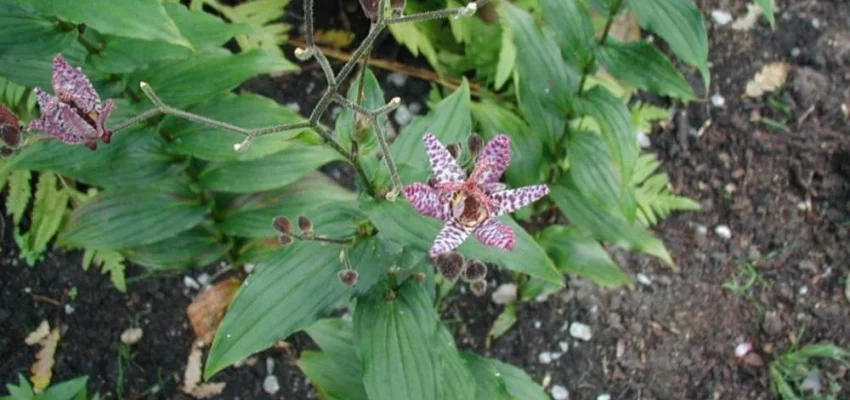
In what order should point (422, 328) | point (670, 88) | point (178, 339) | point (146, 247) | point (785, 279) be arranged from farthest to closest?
point (785, 279) → point (178, 339) → point (146, 247) → point (670, 88) → point (422, 328)

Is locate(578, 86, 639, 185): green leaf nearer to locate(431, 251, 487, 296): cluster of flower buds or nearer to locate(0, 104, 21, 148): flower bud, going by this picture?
locate(431, 251, 487, 296): cluster of flower buds

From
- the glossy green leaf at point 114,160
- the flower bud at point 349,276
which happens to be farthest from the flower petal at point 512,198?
the glossy green leaf at point 114,160

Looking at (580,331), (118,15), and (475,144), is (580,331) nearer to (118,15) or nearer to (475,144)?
(475,144)

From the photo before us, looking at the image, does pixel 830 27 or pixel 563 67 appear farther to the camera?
pixel 830 27

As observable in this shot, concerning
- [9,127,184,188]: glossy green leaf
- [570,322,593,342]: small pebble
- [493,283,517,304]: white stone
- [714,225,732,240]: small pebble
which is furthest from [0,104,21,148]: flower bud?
[714,225,732,240]: small pebble

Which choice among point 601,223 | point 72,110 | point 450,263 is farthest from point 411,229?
point 601,223

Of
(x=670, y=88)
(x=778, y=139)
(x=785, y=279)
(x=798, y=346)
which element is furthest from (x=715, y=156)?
(x=670, y=88)

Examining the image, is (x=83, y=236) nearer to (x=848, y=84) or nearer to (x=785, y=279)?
(x=785, y=279)
